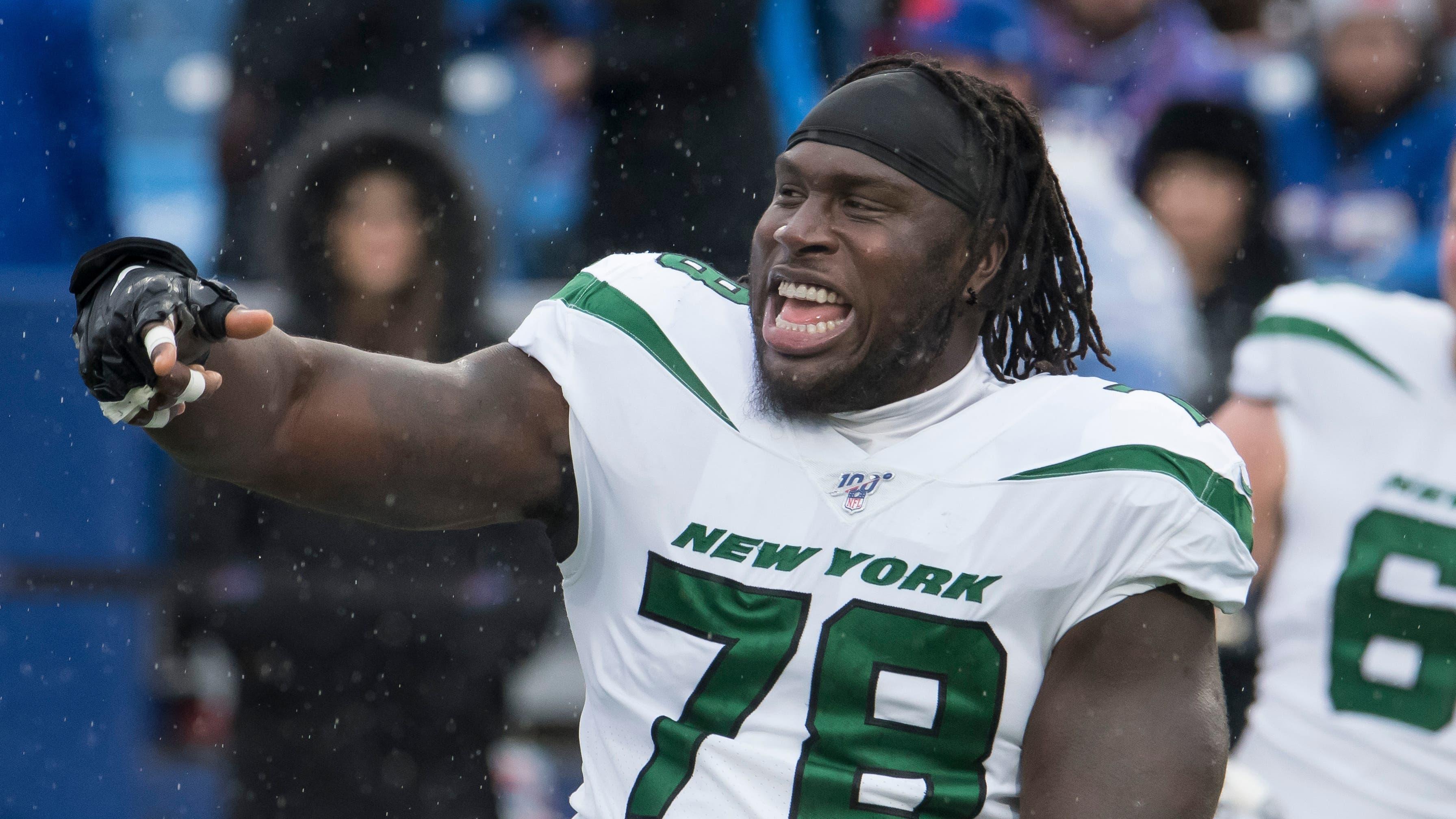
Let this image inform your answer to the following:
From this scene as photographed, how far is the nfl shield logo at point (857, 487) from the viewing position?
214 centimetres

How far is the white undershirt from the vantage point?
7.29 ft

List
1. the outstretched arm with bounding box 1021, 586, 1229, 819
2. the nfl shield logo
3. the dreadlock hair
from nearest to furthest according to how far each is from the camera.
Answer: the outstretched arm with bounding box 1021, 586, 1229, 819, the nfl shield logo, the dreadlock hair

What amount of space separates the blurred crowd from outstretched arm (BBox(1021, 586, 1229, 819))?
5.59 feet

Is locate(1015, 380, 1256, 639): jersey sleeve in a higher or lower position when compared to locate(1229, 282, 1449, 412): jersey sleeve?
higher

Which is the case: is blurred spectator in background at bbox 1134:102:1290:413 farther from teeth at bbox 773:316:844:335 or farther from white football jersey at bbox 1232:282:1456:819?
teeth at bbox 773:316:844:335

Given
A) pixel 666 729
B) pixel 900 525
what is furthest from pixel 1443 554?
pixel 666 729

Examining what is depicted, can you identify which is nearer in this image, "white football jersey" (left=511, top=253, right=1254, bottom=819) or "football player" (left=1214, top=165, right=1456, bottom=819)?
"white football jersey" (left=511, top=253, right=1254, bottom=819)

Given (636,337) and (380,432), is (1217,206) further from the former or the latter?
(380,432)

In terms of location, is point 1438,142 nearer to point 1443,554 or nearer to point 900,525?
point 1443,554

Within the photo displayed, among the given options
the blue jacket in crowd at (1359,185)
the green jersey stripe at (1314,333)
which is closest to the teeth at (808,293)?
the green jersey stripe at (1314,333)

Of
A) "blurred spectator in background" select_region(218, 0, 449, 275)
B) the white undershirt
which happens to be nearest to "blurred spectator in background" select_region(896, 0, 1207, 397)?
"blurred spectator in background" select_region(218, 0, 449, 275)

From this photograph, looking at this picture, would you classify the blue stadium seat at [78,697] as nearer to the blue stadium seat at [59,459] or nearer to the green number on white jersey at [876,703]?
the blue stadium seat at [59,459]

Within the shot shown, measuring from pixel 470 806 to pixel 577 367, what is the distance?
61.7 inches

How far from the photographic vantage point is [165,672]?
3.53m
